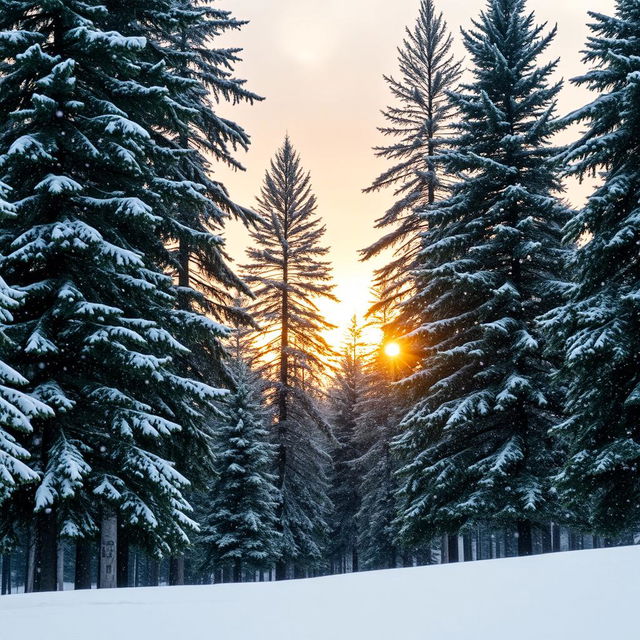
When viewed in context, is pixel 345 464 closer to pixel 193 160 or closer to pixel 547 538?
pixel 547 538

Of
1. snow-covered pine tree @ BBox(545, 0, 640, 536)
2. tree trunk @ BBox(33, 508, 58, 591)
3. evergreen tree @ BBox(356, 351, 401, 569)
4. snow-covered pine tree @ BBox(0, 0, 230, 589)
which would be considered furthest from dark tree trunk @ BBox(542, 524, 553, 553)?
tree trunk @ BBox(33, 508, 58, 591)

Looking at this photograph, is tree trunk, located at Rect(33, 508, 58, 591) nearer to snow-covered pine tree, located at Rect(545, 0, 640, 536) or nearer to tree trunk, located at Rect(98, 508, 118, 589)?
tree trunk, located at Rect(98, 508, 118, 589)

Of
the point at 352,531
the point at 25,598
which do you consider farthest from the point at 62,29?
the point at 352,531

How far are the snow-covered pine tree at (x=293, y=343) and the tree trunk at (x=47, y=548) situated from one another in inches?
598

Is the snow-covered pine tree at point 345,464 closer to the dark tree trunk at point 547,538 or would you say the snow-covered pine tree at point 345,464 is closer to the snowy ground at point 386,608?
the dark tree trunk at point 547,538

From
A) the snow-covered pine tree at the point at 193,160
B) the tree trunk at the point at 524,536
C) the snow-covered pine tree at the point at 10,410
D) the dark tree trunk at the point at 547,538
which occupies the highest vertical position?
the snow-covered pine tree at the point at 193,160

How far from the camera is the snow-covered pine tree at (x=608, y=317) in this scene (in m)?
9.82

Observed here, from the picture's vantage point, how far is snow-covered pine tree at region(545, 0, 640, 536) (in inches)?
387

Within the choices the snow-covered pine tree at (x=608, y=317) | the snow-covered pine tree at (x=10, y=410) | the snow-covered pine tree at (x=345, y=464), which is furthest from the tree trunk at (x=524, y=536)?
the snow-covered pine tree at (x=345, y=464)

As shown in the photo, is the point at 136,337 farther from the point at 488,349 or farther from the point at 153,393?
the point at 488,349

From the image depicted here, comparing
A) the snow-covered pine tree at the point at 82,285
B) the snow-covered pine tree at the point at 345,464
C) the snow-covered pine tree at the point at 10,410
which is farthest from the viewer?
the snow-covered pine tree at the point at 345,464

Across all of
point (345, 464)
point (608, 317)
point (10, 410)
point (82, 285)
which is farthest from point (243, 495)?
point (10, 410)

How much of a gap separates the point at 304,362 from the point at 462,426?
37.2ft

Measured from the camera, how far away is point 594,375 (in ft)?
34.0
